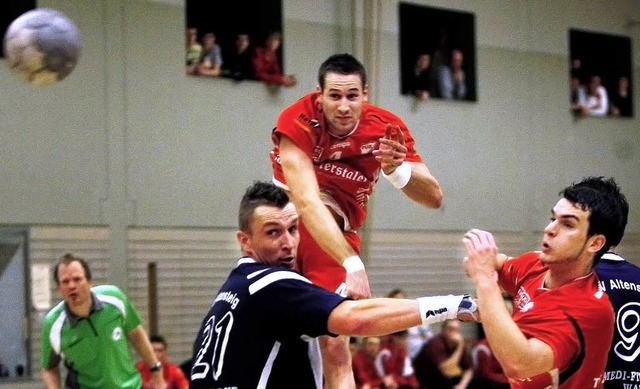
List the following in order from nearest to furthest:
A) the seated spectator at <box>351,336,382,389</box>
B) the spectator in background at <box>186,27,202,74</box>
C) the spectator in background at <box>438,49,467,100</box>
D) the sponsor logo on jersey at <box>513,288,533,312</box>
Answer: the sponsor logo on jersey at <box>513,288,533,312</box>, the seated spectator at <box>351,336,382,389</box>, the spectator in background at <box>186,27,202,74</box>, the spectator in background at <box>438,49,467,100</box>

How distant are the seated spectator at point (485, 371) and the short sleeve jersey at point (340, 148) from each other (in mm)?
10547

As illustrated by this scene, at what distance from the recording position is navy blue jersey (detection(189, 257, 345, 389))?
17.0 ft

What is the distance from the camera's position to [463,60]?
73.7 ft

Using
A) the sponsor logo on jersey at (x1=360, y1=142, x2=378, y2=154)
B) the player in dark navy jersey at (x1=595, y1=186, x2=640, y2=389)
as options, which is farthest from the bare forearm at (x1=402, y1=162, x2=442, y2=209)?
the player in dark navy jersey at (x1=595, y1=186, x2=640, y2=389)

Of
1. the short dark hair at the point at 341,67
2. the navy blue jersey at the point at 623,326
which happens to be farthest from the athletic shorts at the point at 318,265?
the navy blue jersey at the point at 623,326

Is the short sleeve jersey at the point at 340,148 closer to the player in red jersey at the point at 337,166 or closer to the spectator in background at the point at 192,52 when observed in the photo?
the player in red jersey at the point at 337,166

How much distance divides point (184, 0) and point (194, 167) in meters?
2.80

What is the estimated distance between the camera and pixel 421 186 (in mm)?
7016

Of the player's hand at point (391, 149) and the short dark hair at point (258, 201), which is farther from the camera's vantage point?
the player's hand at point (391, 149)

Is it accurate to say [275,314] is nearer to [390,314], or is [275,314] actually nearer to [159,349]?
[390,314]

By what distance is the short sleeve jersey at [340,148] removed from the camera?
22.3 feet

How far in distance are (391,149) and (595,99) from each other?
1896 centimetres

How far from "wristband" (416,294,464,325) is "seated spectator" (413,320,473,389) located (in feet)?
39.2

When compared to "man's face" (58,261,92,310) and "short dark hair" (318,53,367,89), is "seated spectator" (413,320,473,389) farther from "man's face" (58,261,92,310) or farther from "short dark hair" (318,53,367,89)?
"short dark hair" (318,53,367,89)
